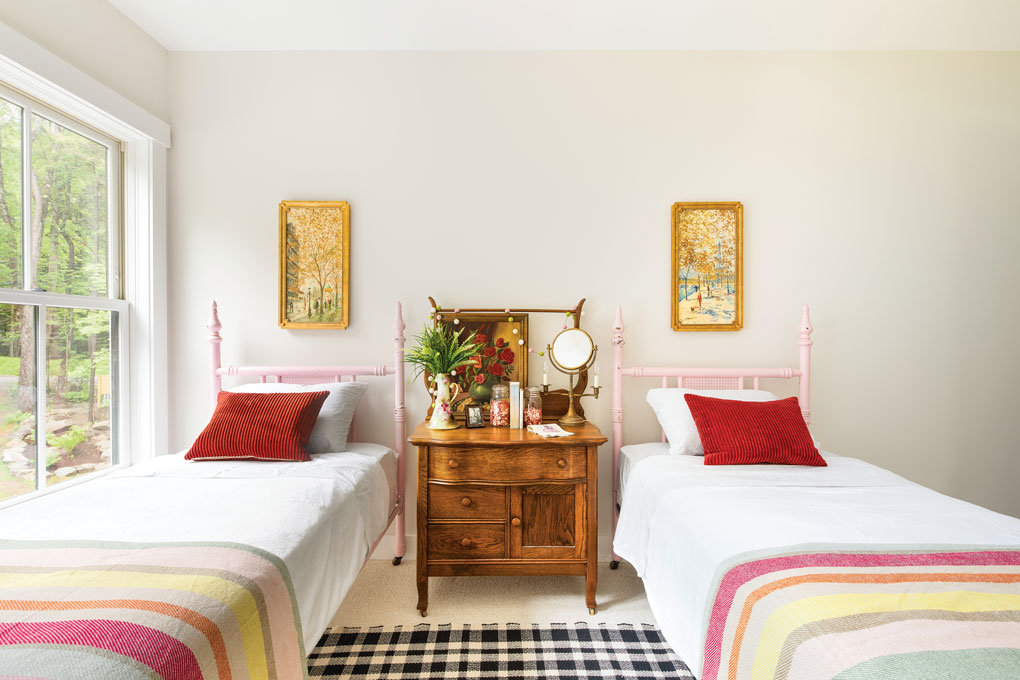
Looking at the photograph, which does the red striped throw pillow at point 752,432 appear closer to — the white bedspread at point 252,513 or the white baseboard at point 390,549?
the white baseboard at point 390,549

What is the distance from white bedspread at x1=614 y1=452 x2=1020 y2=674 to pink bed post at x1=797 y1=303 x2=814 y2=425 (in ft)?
1.64

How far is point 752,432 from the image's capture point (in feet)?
6.57

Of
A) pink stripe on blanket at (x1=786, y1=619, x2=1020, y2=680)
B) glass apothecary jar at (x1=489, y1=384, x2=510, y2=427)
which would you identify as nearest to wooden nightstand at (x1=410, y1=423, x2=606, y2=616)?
glass apothecary jar at (x1=489, y1=384, x2=510, y2=427)

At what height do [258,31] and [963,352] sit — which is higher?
[258,31]

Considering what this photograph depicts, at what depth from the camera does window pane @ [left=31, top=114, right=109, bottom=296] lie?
6.61 feet

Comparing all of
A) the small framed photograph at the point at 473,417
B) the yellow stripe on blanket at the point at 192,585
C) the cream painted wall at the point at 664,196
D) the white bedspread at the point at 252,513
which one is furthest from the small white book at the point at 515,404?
the yellow stripe on blanket at the point at 192,585

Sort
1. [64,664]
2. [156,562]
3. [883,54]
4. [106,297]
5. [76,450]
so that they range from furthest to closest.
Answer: [883,54] < [106,297] < [76,450] < [156,562] < [64,664]

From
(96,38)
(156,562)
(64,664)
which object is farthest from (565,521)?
(96,38)

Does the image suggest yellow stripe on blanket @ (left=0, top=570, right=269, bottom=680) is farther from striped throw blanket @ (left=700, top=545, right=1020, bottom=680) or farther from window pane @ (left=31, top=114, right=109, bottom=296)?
window pane @ (left=31, top=114, right=109, bottom=296)

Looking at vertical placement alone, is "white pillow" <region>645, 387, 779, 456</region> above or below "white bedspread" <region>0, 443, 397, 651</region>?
above

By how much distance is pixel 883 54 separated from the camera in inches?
100

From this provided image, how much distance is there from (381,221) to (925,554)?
2.50 metres

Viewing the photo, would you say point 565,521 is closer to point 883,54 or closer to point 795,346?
point 795,346

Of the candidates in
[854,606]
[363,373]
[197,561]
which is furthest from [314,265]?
[854,606]
